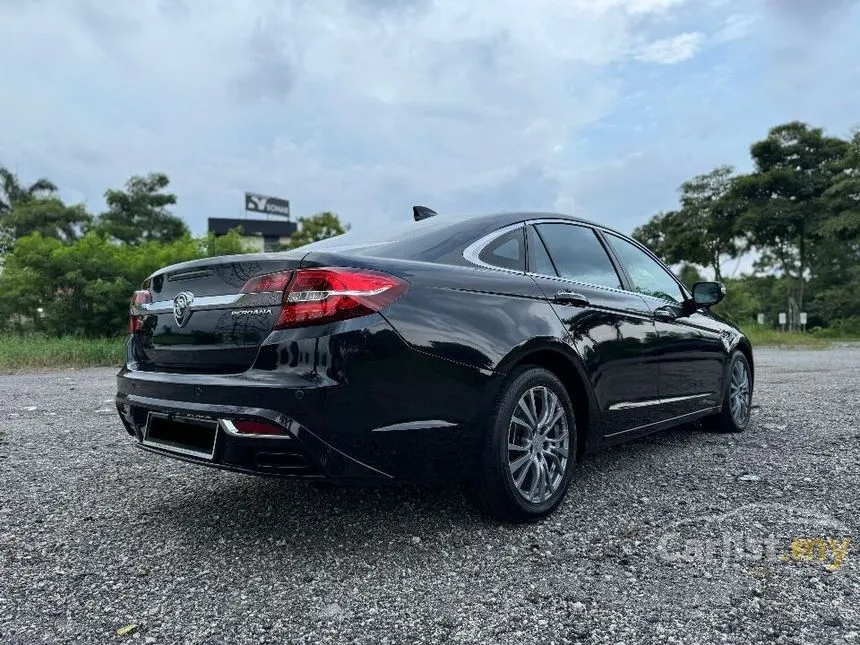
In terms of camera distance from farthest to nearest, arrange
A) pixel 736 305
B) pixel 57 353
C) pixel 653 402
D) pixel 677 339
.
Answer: pixel 736 305 < pixel 57 353 < pixel 677 339 < pixel 653 402

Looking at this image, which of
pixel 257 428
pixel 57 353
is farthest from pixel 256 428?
pixel 57 353

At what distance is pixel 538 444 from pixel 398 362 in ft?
2.86

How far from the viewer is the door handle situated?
3099 millimetres

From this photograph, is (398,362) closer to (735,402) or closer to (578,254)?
(578,254)

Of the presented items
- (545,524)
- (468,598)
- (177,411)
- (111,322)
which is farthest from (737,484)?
(111,322)

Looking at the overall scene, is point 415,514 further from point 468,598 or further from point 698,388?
point 698,388

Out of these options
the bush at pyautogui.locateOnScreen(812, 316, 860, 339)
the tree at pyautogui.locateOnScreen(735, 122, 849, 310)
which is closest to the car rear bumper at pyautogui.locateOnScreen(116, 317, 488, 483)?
the tree at pyautogui.locateOnScreen(735, 122, 849, 310)

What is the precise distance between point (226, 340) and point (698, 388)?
3122 mm

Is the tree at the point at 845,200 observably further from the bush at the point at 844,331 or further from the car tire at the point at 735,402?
the car tire at the point at 735,402

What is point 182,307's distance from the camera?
2.68 m

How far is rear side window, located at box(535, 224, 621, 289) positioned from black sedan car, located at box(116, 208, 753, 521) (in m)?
0.02

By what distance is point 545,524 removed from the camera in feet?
9.34

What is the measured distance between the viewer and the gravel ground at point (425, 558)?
1.98m

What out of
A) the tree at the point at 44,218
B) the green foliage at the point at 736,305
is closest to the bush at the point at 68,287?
the tree at the point at 44,218
